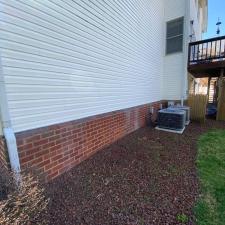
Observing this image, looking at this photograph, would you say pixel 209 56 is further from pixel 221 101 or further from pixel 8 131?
pixel 8 131

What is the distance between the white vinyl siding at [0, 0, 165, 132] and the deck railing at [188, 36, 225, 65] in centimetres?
422

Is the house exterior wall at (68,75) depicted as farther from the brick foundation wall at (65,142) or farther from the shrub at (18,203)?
the shrub at (18,203)

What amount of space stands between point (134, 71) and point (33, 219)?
15.4 ft

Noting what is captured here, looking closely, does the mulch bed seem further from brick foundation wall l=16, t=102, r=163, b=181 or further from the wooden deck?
the wooden deck

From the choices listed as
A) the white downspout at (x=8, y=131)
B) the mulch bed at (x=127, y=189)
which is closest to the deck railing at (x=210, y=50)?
the mulch bed at (x=127, y=189)

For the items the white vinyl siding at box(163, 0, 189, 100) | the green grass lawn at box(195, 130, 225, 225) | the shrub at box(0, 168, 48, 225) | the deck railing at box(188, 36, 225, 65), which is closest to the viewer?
the shrub at box(0, 168, 48, 225)

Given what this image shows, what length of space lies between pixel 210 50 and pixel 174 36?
189 cm

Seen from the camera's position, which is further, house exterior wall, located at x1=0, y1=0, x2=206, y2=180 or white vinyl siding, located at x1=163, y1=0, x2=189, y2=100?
white vinyl siding, located at x1=163, y1=0, x2=189, y2=100

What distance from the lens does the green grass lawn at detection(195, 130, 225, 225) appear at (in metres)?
1.86

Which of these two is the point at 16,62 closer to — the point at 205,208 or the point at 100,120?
the point at 100,120

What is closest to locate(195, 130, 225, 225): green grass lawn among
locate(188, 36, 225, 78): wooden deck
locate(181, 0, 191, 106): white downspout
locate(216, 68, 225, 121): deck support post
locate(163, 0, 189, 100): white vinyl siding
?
locate(216, 68, 225, 121): deck support post

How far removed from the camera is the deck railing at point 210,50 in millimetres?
7261

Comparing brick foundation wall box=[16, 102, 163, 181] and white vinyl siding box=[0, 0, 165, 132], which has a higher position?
white vinyl siding box=[0, 0, 165, 132]

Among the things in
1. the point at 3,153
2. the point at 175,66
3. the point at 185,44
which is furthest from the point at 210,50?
the point at 3,153
